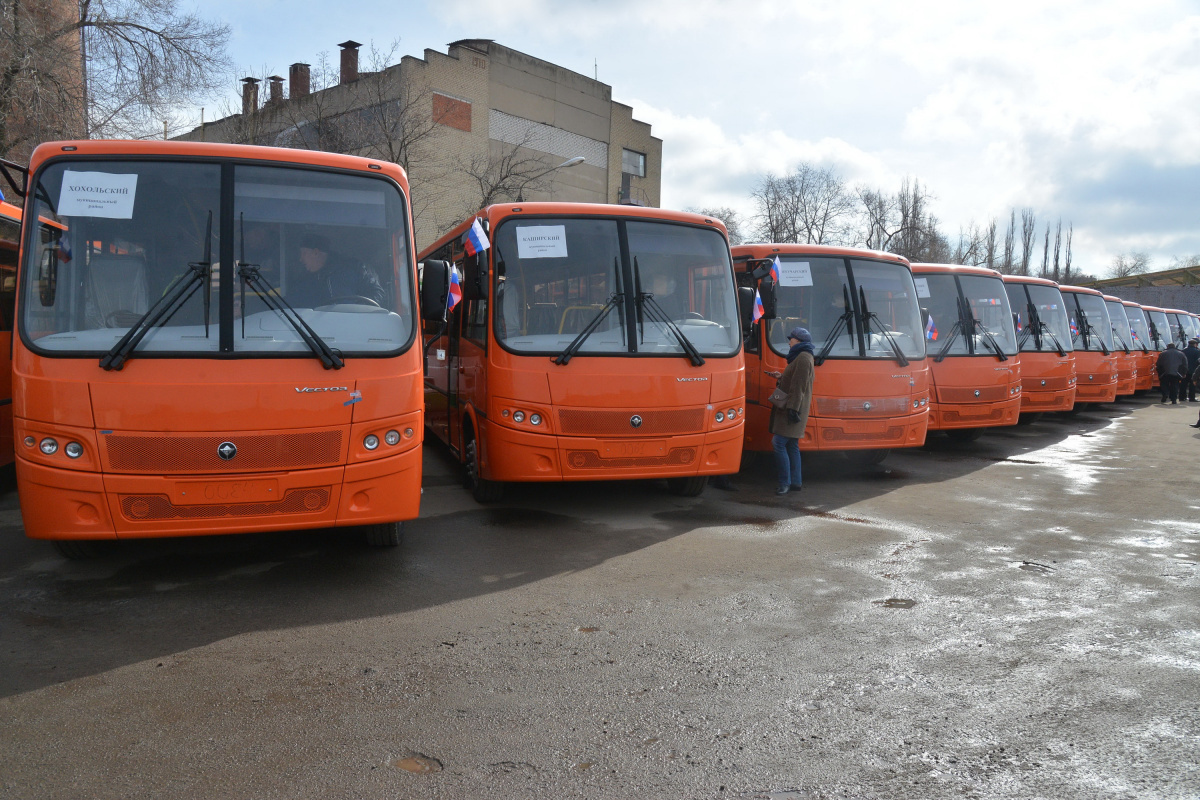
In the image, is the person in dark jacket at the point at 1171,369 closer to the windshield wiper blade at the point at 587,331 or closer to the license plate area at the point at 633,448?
the license plate area at the point at 633,448

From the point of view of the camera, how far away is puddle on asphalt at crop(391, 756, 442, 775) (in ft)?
11.3

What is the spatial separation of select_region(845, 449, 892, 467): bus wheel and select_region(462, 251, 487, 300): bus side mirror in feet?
19.7

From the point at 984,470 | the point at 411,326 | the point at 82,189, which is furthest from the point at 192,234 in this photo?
the point at 984,470

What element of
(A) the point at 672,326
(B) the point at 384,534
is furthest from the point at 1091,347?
(B) the point at 384,534

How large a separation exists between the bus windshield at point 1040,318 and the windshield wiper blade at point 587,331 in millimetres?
9678

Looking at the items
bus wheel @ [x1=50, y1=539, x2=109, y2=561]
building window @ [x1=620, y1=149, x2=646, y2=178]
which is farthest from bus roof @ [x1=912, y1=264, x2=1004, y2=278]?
building window @ [x1=620, y1=149, x2=646, y2=178]

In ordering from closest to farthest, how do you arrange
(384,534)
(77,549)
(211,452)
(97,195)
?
(211,452) → (97,195) → (77,549) → (384,534)

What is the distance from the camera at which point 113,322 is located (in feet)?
18.3

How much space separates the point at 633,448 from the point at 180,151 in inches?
169

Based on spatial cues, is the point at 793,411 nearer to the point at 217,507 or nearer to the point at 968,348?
the point at 968,348

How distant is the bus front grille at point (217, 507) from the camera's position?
5383 mm

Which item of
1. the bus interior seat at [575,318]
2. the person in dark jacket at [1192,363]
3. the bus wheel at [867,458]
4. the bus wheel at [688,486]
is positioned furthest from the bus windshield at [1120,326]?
the bus interior seat at [575,318]

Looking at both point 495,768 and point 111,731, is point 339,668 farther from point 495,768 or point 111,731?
point 495,768

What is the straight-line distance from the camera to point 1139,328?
79.0ft
